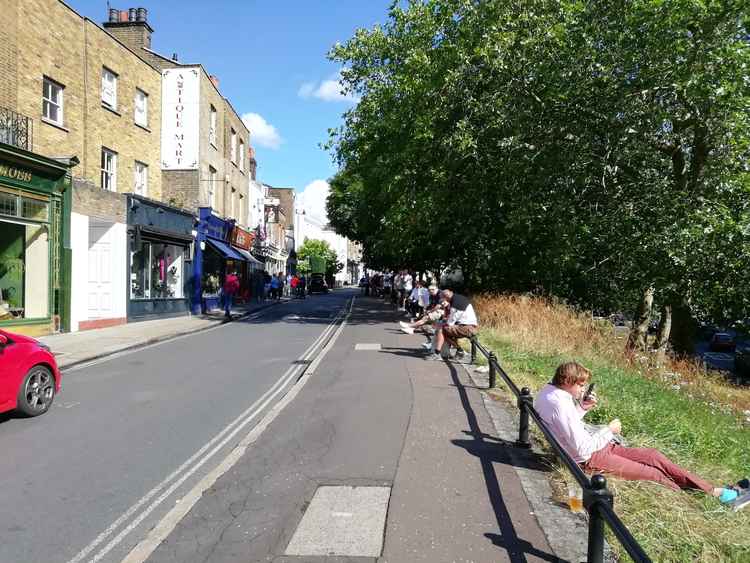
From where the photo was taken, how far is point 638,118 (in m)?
13.9

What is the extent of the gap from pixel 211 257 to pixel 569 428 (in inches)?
965

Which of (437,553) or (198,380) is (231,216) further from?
(437,553)

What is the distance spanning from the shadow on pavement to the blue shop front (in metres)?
19.6

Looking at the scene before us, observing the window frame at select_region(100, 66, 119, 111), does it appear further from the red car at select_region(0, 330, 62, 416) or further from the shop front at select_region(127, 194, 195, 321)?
the red car at select_region(0, 330, 62, 416)

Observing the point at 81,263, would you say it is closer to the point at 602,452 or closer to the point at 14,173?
the point at 14,173

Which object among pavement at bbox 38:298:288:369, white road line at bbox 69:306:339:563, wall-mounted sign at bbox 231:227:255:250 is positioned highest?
wall-mounted sign at bbox 231:227:255:250

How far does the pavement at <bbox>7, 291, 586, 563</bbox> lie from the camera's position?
3865 millimetres

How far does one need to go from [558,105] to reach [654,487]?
39.4ft

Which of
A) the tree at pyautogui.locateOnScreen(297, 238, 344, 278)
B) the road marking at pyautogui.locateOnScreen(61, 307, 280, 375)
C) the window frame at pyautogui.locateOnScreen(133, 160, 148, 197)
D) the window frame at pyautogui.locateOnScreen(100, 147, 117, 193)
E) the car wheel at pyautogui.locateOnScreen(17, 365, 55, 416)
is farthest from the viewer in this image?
the tree at pyautogui.locateOnScreen(297, 238, 344, 278)

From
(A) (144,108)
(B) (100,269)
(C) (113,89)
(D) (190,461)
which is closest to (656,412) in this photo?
(D) (190,461)

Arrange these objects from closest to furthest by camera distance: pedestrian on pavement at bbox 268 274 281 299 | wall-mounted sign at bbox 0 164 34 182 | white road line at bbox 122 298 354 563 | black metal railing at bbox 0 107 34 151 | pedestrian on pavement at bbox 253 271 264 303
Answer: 1. white road line at bbox 122 298 354 563
2. wall-mounted sign at bbox 0 164 34 182
3. black metal railing at bbox 0 107 34 151
4. pedestrian on pavement at bbox 268 274 281 299
5. pedestrian on pavement at bbox 253 271 264 303

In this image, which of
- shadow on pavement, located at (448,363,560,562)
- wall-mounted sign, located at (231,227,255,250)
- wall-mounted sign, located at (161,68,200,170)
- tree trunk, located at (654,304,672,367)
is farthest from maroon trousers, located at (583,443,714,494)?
wall-mounted sign, located at (231,227,255,250)

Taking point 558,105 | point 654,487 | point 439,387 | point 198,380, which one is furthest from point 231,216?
point 654,487

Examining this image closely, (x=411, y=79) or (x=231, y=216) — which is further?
(x=231, y=216)
